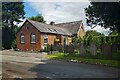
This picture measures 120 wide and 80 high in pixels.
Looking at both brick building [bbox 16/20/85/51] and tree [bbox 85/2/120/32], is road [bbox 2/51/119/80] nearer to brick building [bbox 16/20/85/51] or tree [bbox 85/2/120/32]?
tree [bbox 85/2/120/32]

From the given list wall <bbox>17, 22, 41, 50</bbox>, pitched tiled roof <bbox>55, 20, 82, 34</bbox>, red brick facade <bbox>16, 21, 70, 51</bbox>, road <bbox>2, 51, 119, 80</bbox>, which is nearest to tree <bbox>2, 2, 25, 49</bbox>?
wall <bbox>17, 22, 41, 50</bbox>

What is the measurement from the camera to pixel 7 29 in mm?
51938

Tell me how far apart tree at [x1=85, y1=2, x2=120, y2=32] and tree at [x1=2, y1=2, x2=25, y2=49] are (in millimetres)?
30168

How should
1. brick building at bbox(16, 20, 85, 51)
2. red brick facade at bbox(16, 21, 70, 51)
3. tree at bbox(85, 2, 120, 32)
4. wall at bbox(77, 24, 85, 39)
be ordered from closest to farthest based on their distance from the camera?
1. tree at bbox(85, 2, 120, 32)
2. red brick facade at bbox(16, 21, 70, 51)
3. brick building at bbox(16, 20, 85, 51)
4. wall at bbox(77, 24, 85, 39)

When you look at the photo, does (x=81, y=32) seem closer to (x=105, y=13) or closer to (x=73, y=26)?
(x=73, y=26)

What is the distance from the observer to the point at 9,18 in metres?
52.4

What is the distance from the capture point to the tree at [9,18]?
166 ft

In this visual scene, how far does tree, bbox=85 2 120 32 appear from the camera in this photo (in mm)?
19594

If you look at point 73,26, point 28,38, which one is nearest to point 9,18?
point 28,38

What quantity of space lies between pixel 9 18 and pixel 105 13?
35601mm

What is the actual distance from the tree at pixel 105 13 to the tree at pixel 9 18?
3017cm

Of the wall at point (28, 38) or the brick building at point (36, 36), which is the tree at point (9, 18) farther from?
the brick building at point (36, 36)

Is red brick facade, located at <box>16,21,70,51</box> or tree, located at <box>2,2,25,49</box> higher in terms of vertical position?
tree, located at <box>2,2,25,49</box>

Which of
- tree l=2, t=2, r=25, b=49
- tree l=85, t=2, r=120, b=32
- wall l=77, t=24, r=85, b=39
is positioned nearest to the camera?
tree l=85, t=2, r=120, b=32
